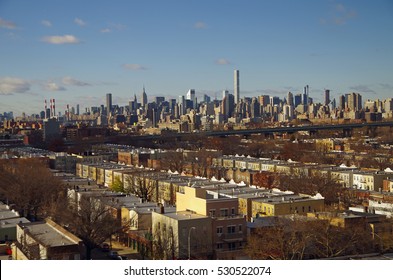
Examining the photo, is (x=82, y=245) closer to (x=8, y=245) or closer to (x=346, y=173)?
(x=8, y=245)

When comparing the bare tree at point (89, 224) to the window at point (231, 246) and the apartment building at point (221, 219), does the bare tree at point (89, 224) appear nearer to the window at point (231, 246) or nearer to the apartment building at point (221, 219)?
the apartment building at point (221, 219)

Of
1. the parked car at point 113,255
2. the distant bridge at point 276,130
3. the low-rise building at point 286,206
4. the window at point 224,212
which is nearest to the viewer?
the parked car at point 113,255

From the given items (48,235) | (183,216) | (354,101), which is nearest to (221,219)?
(183,216)

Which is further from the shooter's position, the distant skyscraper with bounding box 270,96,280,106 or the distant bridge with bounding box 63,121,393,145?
the distant skyscraper with bounding box 270,96,280,106

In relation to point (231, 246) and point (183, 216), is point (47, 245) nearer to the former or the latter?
point (183, 216)

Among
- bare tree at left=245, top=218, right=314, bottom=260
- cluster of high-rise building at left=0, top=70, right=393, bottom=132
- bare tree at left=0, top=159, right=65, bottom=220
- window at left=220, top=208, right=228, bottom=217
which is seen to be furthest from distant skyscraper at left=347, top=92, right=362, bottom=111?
bare tree at left=245, top=218, right=314, bottom=260

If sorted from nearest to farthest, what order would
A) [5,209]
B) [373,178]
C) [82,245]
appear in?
[82,245] < [5,209] < [373,178]

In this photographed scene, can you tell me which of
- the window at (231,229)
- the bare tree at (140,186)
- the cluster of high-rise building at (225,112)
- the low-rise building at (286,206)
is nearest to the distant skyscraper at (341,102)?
the cluster of high-rise building at (225,112)

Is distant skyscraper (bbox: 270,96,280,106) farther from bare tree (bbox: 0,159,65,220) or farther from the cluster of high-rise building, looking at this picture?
bare tree (bbox: 0,159,65,220)

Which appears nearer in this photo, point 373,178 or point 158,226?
point 158,226
